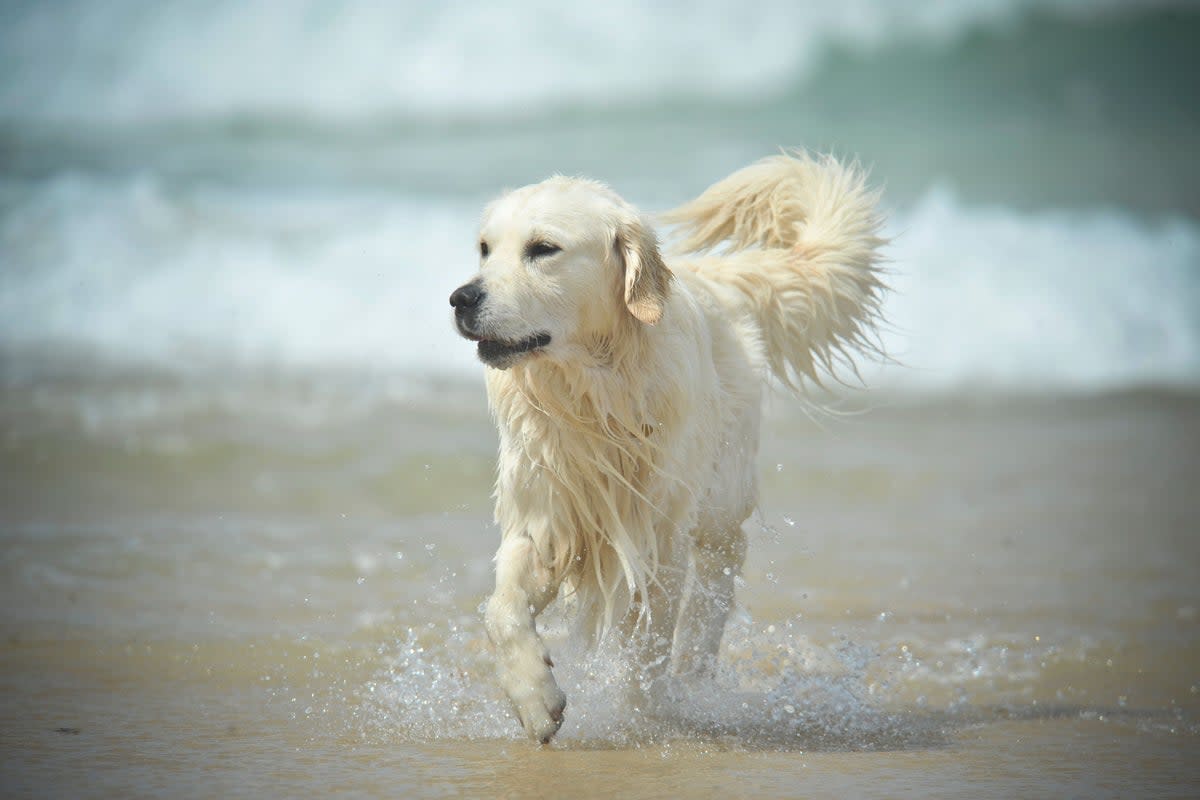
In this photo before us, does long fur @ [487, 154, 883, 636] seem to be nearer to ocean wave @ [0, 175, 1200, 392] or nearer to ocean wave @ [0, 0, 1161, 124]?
ocean wave @ [0, 175, 1200, 392]

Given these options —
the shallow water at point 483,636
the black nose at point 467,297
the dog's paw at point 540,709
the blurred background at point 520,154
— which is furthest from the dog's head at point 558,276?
the blurred background at point 520,154

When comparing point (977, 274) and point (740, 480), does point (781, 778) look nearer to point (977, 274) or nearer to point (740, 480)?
point (740, 480)

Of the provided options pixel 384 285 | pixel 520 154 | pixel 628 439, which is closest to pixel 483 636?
pixel 628 439

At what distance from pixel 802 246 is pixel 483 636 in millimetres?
1944

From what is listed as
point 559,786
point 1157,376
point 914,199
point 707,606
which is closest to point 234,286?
point 914,199

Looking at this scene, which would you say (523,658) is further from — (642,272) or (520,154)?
(520,154)

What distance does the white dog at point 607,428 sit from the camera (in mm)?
3674

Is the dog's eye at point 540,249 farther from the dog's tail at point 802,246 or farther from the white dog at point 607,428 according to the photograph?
the dog's tail at point 802,246

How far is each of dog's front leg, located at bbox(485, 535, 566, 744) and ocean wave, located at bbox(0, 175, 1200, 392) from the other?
7916 mm

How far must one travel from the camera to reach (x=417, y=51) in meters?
16.2

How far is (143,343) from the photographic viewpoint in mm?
11883

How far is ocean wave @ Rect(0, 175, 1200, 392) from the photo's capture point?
12.1m

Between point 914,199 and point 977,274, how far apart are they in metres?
1.51

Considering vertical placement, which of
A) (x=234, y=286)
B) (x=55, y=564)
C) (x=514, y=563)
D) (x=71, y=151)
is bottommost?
(x=55, y=564)
